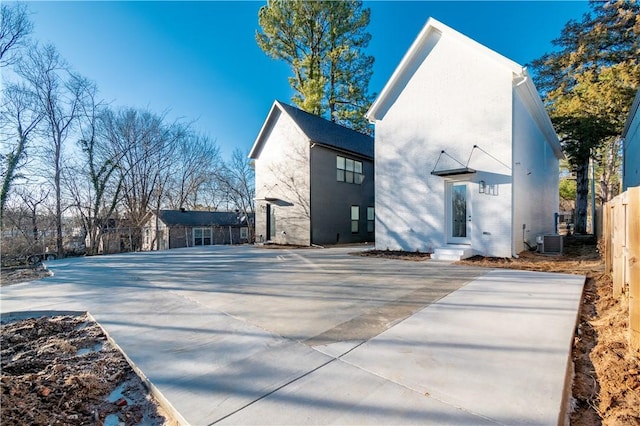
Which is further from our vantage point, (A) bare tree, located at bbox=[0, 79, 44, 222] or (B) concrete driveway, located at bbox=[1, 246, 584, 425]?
(A) bare tree, located at bbox=[0, 79, 44, 222]

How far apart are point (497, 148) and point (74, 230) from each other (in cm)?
1938

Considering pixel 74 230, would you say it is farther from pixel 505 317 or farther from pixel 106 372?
pixel 505 317

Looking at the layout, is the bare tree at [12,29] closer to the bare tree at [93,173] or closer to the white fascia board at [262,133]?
the bare tree at [93,173]

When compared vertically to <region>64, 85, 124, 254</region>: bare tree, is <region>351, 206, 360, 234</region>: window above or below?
below

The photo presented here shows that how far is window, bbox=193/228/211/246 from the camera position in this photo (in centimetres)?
2428

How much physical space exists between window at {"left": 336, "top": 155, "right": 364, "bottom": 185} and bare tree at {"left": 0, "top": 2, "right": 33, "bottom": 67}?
48.5ft

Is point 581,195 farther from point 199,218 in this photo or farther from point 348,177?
point 199,218

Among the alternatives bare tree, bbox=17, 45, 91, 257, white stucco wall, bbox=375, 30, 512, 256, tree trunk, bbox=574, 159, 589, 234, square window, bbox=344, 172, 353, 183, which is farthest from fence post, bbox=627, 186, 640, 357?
bare tree, bbox=17, 45, 91, 257

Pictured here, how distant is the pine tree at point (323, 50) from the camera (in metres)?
19.8

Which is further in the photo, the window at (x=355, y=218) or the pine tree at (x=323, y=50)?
the pine tree at (x=323, y=50)

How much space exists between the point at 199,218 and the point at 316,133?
48.9 feet

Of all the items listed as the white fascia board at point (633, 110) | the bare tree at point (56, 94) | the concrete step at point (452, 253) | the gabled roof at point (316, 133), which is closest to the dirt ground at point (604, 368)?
the concrete step at point (452, 253)

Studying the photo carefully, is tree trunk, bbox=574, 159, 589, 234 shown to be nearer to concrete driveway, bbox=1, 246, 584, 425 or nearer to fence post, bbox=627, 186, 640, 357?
concrete driveway, bbox=1, 246, 584, 425

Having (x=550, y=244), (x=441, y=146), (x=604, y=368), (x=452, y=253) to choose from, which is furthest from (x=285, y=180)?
(x=604, y=368)
